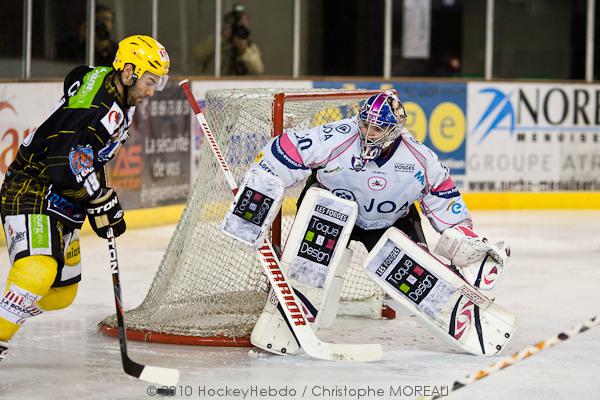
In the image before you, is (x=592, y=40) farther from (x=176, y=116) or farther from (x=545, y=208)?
(x=176, y=116)

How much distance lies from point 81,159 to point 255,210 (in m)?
0.78

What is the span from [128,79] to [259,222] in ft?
2.44

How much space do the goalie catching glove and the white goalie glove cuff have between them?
64cm

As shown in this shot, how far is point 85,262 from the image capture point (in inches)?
265

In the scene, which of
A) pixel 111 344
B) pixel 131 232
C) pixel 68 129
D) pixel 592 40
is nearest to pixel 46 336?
pixel 111 344

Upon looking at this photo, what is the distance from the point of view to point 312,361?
4.53 m

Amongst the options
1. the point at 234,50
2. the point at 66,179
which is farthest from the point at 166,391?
the point at 234,50

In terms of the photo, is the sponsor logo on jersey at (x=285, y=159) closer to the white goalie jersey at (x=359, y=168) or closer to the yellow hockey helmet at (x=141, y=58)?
the white goalie jersey at (x=359, y=168)

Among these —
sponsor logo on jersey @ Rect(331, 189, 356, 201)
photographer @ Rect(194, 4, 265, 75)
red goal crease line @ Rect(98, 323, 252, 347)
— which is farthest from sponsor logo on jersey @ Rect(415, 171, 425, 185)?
photographer @ Rect(194, 4, 265, 75)

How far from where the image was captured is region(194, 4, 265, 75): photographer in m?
9.58

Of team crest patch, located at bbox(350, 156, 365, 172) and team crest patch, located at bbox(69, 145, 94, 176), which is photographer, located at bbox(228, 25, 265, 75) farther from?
team crest patch, located at bbox(69, 145, 94, 176)

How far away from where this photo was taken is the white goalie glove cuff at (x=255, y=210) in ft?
14.9

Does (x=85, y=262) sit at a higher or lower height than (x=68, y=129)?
lower

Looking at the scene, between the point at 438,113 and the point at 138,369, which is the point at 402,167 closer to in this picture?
the point at 138,369
